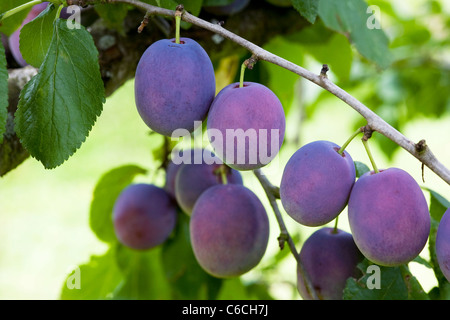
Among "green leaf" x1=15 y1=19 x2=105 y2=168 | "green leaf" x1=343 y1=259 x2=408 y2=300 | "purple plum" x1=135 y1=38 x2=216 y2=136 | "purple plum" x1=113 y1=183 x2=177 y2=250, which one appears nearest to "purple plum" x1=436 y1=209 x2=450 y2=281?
"green leaf" x1=343 y1=259 x2=408 y2=300

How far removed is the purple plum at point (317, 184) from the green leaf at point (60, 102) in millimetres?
222

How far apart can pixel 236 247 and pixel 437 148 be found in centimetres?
279

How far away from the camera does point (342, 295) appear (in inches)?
29.2

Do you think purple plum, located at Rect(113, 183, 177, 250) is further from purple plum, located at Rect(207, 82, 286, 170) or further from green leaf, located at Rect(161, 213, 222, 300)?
purple plum, located at Rect(207, 82, 286, 170)

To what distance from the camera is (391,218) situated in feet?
1.79

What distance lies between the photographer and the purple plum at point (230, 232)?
0.78m

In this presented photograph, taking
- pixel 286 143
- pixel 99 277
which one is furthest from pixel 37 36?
pixel 286 143

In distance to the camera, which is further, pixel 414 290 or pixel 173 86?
pixel 414 290

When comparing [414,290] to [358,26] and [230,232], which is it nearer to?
[230,232]

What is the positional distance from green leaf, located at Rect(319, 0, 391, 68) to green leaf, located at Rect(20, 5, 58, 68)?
425 mm

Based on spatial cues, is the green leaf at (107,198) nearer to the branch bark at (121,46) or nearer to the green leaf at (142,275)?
the green leaf at (142,275)

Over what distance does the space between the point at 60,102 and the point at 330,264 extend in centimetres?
39

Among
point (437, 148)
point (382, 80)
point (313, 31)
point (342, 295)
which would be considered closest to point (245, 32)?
point (313, 31)

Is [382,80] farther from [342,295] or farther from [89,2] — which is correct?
[89,2]
